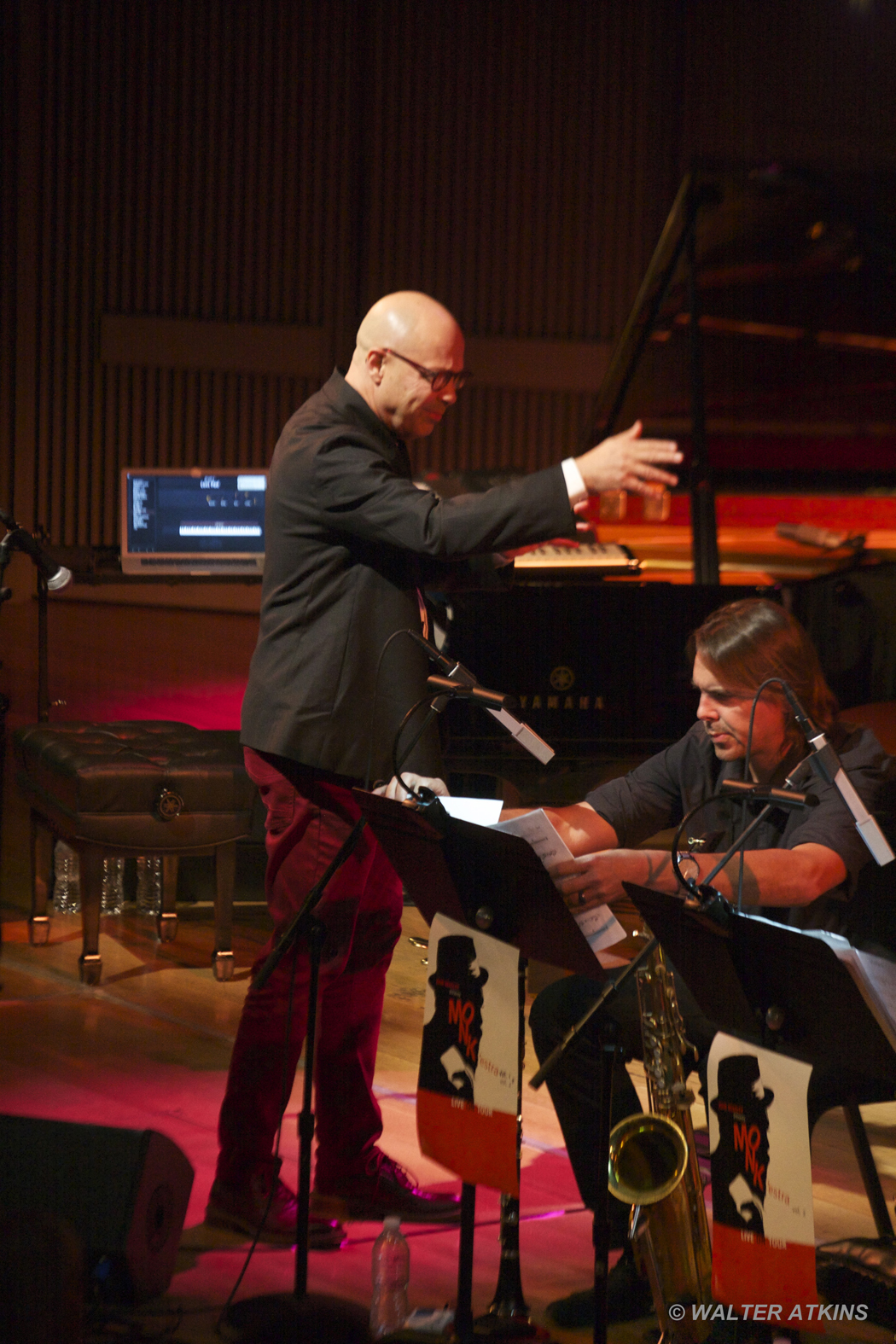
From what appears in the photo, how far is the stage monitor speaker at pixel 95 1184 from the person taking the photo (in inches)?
76.9

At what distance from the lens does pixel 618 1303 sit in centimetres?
208

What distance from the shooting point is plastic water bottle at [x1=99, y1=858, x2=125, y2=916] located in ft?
14.9

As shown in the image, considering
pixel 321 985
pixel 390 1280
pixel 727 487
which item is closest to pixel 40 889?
pixel 321 985

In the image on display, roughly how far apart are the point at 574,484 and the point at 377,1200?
51.3 inches

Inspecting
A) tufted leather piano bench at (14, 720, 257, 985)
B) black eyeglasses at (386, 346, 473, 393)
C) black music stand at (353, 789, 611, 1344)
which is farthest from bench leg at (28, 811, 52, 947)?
black music stand at (353, 789, 611, 1344)

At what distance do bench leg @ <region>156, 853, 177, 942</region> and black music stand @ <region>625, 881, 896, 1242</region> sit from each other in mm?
2783

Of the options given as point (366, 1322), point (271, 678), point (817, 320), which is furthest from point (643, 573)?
point (366, 1322)

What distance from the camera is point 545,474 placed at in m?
2.19

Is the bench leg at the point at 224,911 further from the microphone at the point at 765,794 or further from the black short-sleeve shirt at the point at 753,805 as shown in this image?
the microphone at the point at 765,794

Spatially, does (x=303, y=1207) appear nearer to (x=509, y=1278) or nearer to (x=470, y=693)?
(x=509, y=1278)

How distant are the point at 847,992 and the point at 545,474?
1.00m

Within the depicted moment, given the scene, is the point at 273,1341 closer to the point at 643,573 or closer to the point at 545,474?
the point at 545,474

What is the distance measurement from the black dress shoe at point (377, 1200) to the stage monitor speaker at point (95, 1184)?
47 centimetres

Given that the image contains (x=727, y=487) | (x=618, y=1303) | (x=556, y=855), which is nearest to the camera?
(x=556, y=855)
